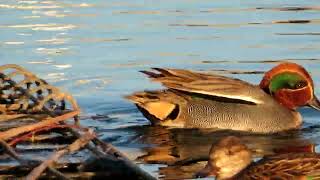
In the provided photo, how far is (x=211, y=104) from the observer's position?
11.6 m

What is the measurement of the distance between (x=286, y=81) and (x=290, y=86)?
0.07m

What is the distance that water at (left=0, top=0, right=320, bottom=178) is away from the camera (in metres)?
11.2

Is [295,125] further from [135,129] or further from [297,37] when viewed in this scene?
[297,37]

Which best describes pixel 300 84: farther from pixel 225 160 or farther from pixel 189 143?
pixel 225 160

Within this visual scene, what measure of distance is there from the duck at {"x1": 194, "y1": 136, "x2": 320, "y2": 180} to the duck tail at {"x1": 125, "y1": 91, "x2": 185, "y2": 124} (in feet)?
8.81

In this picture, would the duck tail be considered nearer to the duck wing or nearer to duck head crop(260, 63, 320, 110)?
the duck wing

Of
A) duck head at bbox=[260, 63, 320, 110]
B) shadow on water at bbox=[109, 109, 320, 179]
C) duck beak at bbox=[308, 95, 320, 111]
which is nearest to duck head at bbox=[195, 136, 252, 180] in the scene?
shadow on water at bbox=[109, 109, 320, 179]

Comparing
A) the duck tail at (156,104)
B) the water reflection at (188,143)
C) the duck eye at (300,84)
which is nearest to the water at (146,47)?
the water reflection at (188,143)

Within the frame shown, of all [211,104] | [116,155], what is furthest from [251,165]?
[211,104]

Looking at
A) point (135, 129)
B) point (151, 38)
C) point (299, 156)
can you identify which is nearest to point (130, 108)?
point (135, 129)

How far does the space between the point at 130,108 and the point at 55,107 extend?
2268mm

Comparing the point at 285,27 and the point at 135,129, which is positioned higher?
the point at 285,27

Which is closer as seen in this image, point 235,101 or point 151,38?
point 235,101

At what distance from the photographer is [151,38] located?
15438 mm
